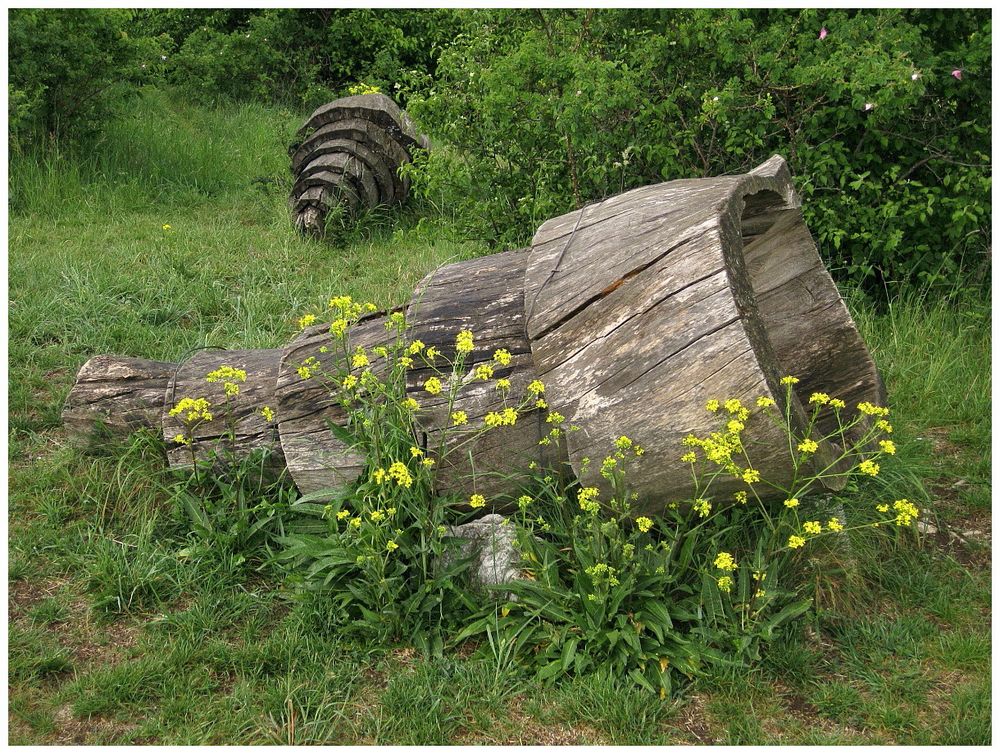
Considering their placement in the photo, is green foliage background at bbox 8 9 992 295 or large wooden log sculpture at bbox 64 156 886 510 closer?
large wooden log sculpture at bbox 64 156 886 510

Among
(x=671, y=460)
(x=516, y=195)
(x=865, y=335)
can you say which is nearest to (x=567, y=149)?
(x=516, y=195)

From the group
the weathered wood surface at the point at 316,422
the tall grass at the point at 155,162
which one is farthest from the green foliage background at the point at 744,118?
the tall grass at the point at 155,162

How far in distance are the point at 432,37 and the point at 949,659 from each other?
9.42m

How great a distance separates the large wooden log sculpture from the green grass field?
0.43 m

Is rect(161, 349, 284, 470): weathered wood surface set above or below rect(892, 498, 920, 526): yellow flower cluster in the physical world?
above

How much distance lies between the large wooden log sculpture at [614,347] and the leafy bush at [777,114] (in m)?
1.24

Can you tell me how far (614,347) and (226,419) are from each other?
66.1 inches

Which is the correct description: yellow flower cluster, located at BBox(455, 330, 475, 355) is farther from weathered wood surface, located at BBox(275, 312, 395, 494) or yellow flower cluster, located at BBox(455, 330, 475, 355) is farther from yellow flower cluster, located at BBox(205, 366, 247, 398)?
yellow flower cluster, located at BBox(205, 366, 247, 398)

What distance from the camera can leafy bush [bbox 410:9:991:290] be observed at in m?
5.00

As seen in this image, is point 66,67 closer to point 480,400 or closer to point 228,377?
point 228,377

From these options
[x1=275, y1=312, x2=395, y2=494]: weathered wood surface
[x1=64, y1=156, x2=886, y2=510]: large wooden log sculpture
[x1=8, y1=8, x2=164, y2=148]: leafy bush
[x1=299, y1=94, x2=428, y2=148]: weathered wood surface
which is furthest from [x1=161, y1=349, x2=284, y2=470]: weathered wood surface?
[x1=8, y1=8, x2=164, y2=148]: leafy bush

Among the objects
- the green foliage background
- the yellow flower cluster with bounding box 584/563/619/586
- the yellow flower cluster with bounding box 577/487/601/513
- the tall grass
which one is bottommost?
the yellow flower cluster with bounding box 584/563/619/586

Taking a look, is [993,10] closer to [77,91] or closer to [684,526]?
[684,526]

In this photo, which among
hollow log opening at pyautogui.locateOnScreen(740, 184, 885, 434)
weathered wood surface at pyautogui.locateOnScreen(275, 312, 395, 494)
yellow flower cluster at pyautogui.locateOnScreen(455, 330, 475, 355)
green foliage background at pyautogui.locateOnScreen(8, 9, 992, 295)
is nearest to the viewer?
yellow flower cluster at pyautogui.locateOnScreen(455, 330, 475, 355)
